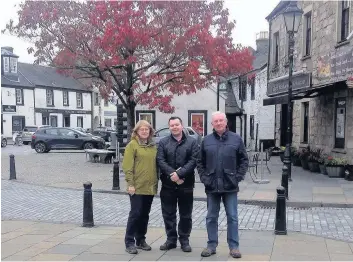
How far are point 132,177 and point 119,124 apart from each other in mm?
9285

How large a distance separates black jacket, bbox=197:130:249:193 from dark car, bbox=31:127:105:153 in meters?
20.4

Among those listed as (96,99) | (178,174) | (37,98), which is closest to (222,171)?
(178,174)

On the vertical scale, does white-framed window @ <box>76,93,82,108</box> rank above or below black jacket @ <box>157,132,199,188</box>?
above

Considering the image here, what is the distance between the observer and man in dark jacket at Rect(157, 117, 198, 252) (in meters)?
5.18

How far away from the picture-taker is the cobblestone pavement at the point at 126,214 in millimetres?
7004

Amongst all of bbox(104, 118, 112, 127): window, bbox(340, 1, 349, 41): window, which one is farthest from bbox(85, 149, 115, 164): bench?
bbox(104, 118, 112, 127): window

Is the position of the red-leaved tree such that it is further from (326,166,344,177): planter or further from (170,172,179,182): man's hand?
(170,172,179,182): man's hand

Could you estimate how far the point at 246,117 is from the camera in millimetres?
32969

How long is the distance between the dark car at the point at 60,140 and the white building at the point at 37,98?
15229 millimetres

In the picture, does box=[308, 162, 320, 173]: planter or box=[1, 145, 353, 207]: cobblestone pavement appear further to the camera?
box=[308, 162, 320, 173]: planter

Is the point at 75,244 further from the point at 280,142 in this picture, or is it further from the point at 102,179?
the point at 280,142

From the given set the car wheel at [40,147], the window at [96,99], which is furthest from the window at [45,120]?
the car wheel at [40,147]

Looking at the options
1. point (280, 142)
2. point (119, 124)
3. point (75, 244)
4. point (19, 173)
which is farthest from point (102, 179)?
point (280, 142)

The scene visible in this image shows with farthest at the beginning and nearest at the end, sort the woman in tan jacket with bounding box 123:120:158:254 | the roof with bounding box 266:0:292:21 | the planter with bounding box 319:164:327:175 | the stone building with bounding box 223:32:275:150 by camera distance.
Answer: the stone building with bounding box 223:32:275:150
the roof with bounding box 266:0:292:21
the planter with bounding box 319:164:327:175
the woman in tan jacket with bounding box 123:120:158:254
